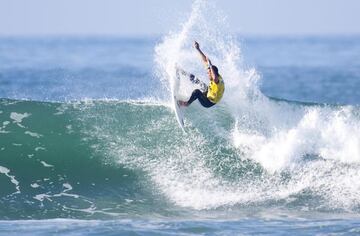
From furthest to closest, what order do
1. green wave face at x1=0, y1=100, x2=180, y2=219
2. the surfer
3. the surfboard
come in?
the surfboard < the surfer < green wave face at x1=0, y1=100, x2=180, y2=219

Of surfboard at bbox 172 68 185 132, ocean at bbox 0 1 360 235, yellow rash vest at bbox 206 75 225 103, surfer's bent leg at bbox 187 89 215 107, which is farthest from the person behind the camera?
surfboard at bbox 172 68 185 132

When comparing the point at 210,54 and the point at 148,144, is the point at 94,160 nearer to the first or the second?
the point at 148,144

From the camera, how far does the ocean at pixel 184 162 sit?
13.5 m

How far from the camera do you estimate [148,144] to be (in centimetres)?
1645

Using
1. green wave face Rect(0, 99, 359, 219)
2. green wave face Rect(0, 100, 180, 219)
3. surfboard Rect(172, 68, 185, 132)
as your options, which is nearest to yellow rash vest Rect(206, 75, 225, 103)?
surfboard Rect(172, 68, 185, 132)

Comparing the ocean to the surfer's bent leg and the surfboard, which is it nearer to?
the surfboard

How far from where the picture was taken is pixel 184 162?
15.7m

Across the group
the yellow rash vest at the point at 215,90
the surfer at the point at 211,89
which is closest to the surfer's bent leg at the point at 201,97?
the surfer at the point at 211,89

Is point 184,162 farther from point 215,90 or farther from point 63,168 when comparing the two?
point 63,168

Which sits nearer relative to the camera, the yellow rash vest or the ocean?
the ocean

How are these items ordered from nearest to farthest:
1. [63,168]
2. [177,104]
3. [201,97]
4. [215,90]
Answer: [215,90] < [201,97] < [63,168] < [177,104]

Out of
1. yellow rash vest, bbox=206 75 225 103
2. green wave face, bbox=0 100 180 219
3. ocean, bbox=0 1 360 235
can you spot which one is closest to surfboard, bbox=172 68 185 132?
ocean, bbox=0 1 360 235

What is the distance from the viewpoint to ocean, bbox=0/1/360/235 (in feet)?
44.2

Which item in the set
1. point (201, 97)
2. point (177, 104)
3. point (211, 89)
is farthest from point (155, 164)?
point (211, 89)
